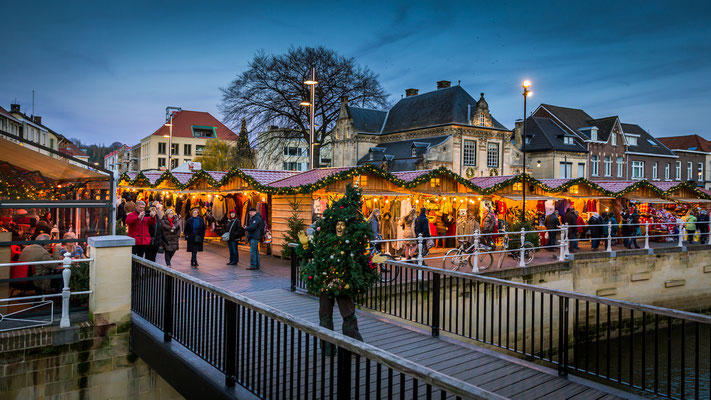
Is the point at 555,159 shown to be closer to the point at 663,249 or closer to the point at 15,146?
the point at 663,249

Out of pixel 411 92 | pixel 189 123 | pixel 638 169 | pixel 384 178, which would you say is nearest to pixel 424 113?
pixel 411 92

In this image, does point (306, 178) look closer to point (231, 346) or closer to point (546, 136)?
point (231, 346)

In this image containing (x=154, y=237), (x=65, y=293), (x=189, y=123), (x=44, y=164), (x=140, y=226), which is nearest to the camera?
(x=65, y=293)

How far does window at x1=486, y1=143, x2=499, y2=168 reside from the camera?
50062 millimetres

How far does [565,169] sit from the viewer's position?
4916 centimetres

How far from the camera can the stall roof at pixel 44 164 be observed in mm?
7551

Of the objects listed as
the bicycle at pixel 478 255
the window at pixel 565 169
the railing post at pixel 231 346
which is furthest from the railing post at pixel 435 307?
the window at pixel 565 169

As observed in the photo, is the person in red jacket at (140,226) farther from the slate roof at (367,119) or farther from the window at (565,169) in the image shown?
the window at (565,169)

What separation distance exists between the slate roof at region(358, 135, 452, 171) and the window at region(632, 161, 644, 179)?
75.3 feet

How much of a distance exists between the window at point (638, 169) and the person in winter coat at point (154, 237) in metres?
54.5

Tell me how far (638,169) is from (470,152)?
20747 millimetres

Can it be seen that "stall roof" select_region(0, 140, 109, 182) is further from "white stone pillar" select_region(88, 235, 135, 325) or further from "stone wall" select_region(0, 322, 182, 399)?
"stone wall" select_region(0, 322, 182, 399)

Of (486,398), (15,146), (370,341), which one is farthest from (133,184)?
(486,398)

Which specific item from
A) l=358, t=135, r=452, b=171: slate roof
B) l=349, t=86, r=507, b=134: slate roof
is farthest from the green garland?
l=349, t=86, r=507, b=134: slate roof
